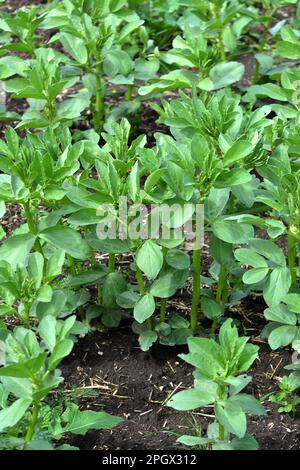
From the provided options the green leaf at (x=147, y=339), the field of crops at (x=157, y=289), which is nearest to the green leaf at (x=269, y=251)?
the field of crops at (x=157, y=289)

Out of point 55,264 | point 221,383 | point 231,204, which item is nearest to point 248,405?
point 221,383

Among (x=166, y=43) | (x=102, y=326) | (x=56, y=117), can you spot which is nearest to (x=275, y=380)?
(x=102, y=326)

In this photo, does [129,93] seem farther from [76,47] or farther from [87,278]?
[87,278]

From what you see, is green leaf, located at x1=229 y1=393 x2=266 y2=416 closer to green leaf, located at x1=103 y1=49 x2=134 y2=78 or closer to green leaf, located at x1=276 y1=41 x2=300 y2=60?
green leaf, located at x1=276 y1=41 x2=300 y2=60

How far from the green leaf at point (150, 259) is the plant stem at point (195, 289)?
8.5 inches

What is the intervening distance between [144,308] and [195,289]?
24 centimetres

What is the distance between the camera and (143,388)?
3449 millimetres

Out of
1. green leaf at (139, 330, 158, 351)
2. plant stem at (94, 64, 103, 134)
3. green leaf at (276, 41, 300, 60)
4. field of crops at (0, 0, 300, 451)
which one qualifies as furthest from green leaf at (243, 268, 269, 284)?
plant stem at (94, 64, 103, 134)

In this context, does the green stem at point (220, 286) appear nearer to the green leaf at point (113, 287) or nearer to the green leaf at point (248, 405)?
the green leaf at point (113, 287)

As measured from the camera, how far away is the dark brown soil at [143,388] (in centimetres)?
321

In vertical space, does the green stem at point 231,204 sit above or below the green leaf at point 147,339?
above

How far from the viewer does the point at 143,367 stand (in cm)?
353

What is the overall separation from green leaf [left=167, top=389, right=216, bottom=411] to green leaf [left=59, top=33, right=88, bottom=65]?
6.50ft
